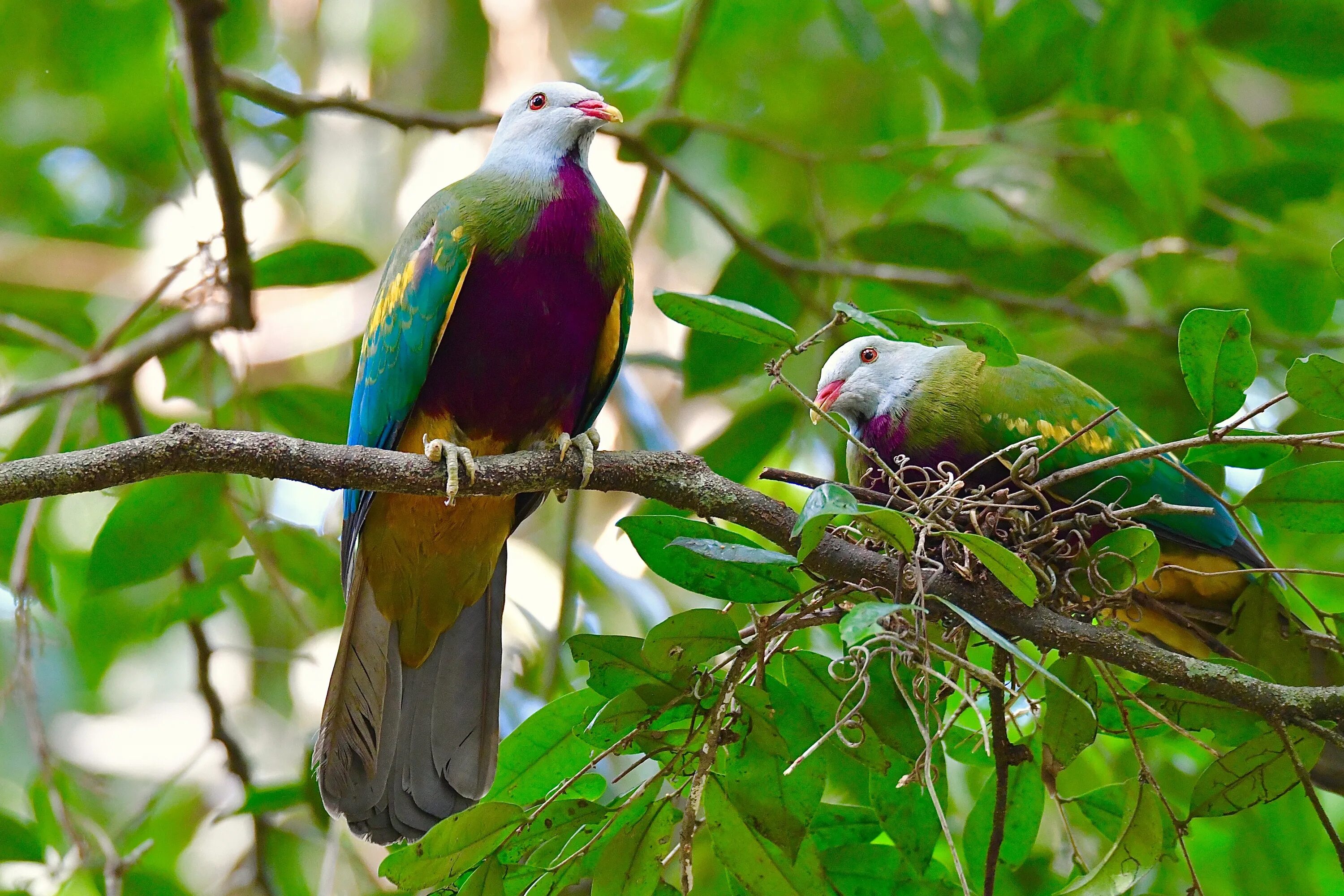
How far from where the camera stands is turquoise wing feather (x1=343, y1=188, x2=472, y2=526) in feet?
9.23

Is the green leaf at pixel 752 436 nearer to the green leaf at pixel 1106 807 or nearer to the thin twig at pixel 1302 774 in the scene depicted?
the green leaf at pixel 1106 807

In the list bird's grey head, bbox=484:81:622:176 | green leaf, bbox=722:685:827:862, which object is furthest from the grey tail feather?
bird's grey head, bbox=484:81:622:176

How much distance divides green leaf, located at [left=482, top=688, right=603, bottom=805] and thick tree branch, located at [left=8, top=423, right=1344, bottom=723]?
0.40 m

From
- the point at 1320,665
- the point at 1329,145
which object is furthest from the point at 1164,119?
the point at 1320,665

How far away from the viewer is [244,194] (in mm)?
3094

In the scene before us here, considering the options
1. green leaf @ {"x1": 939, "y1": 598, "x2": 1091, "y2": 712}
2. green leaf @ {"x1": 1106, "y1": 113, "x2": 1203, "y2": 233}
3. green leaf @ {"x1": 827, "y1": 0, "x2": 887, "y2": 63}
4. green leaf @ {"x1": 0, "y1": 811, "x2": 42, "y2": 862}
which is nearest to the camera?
green leaf @ {"x1": 939, "y1": 598, "x2": 1091, "y2": 712}

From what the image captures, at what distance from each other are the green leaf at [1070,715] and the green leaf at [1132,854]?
0.14m

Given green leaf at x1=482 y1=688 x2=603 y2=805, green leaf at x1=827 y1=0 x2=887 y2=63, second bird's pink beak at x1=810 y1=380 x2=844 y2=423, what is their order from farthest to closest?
green leaf at x1=827 y1=0 x2=887 y2=63 → second bird's pink beak at x1=810 y1=380 x2=844 y2=423 → green leaf at x1=482 y1=688 x2=603 y2=805

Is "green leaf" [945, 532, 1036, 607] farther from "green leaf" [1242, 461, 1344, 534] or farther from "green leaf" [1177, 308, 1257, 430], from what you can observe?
"green leaf" [1242, 461, 1344, 534]

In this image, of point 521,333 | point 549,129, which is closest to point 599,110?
point 549,129

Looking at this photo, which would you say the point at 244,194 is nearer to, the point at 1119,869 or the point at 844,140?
the point at 1119,869

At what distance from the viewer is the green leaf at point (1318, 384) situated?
188cm

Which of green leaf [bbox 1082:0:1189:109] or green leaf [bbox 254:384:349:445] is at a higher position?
green leaf [bbox 254:384:349:445]

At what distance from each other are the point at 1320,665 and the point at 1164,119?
175 centimetres
